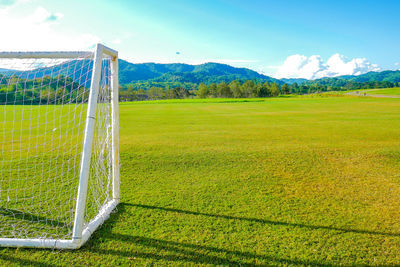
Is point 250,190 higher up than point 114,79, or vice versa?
point 114,79

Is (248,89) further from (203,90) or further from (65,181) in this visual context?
(65,181)

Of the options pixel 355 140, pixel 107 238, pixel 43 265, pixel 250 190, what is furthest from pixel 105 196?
pixel 355 140

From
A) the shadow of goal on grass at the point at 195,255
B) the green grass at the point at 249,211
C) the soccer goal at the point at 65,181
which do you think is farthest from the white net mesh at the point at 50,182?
the shadow of goal on grass at the point at 195,255

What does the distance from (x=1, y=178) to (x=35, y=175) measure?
Result: 2.59ft

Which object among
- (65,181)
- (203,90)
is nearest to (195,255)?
(65,181)

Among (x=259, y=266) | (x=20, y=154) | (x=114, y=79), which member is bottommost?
(x=259, y=266)

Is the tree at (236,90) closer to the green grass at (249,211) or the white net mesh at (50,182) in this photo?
the green grass at (249,211)

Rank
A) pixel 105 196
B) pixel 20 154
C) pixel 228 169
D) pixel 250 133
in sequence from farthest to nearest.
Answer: pixel 250 133 < pixel 20 154 < pixel 228 169 < pixel 105 196

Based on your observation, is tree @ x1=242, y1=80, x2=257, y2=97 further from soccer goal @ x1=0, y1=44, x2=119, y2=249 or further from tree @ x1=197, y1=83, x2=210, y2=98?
soccer goal @ x1=0, y1=44, x2=119, y2=249

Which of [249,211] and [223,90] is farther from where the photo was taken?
[223,90]

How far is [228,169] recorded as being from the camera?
6805mm

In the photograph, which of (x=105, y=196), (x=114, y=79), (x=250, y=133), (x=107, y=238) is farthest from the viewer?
(x=250, y=133)

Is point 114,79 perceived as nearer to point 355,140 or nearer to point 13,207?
point 13,207

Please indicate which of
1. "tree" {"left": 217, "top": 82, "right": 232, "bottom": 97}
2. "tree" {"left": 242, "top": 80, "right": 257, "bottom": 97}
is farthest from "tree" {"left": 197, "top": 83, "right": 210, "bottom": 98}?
"tree" {"left": 242, "top": 80, "right": 257, "bottom": 97}
